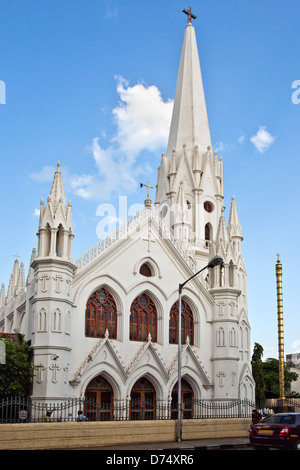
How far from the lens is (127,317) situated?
34938 millimetres

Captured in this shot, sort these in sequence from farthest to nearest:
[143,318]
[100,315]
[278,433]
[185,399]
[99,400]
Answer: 1. [185,399]
2. [143,318]
3. [100,315]
4. [99,400]
5. [278,433]

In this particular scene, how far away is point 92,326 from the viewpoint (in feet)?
111

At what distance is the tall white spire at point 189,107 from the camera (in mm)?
51312

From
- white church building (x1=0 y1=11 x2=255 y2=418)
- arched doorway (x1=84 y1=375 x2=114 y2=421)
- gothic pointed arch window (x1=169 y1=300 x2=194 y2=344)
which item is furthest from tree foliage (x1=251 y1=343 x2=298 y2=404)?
arched doorway (x1=84 y1=375 x2=114 y2=421)

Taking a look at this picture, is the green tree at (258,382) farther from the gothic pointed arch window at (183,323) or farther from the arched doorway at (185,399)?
the gothic pointed arch window at (183,323)

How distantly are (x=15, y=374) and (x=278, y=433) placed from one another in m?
14.9

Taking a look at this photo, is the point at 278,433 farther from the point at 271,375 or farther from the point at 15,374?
the point at 271,375

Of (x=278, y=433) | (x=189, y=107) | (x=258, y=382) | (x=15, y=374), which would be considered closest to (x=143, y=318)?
(x=15, y=374)

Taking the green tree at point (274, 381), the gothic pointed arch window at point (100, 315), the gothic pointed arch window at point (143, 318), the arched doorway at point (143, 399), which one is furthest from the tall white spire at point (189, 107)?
the green tree at point (274, 381)

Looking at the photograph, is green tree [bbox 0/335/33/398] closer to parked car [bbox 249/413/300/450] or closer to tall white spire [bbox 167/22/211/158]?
parked car [bbox 249/413/300/450]

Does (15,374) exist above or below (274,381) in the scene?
above

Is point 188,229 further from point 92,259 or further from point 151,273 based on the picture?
point 92,259

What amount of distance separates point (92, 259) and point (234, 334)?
1087 cm

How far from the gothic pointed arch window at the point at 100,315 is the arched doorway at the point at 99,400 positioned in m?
2.59
